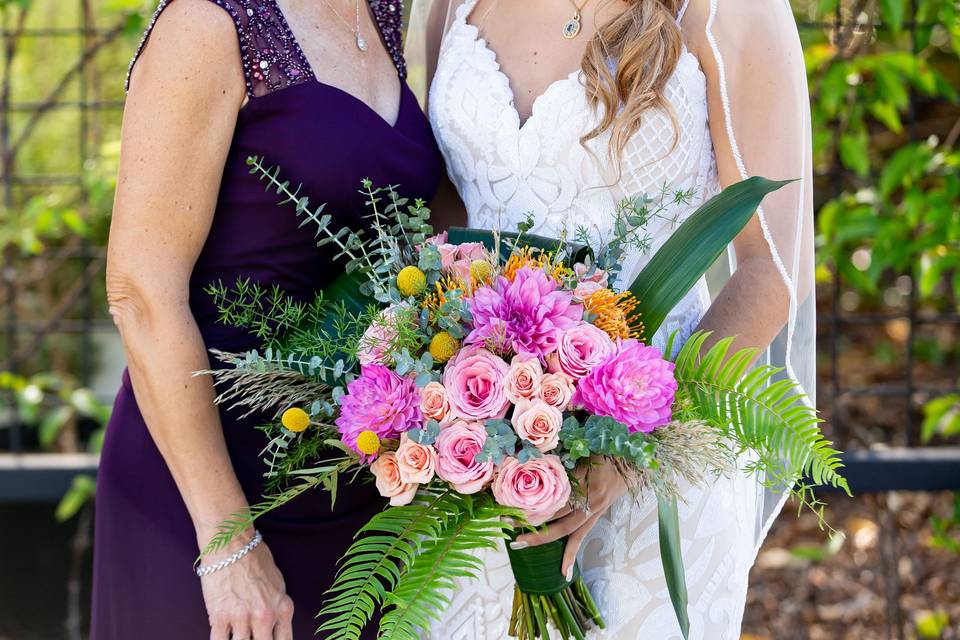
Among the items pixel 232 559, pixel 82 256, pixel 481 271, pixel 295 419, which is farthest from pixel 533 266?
pixel 82 256

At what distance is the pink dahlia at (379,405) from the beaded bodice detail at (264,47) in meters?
0.58

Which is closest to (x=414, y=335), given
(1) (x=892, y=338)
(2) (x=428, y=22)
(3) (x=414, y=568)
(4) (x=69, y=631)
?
(3) (x=414, y=568)

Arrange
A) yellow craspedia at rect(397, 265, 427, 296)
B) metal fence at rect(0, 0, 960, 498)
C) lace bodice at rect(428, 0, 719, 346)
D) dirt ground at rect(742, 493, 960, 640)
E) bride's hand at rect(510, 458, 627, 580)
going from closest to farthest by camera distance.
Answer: yellow craspedia at rect(397, 265, 427, 296)
bride's hand at rect(510, 458, 627, 580)
lace bodice at rect(428, 0, 719, 346)
metal fence at rect(0, 0, 960, 498)
dirt ground at rect(742, 493, 960, 640)

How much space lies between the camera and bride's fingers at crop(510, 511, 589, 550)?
1577 mm

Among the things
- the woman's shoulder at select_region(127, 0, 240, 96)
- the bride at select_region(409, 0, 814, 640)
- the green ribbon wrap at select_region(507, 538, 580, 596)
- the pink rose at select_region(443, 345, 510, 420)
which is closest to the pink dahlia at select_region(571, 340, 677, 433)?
the pink rose at select_region(443, 345, 510, 420)

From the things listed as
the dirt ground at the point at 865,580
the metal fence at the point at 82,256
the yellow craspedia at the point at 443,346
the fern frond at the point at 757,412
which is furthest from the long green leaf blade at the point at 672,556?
the dirt ground at the point at 865,580

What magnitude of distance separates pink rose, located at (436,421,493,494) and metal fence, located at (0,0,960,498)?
8.02 ft

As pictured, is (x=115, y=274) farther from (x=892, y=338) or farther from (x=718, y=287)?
(x=892, y=338)

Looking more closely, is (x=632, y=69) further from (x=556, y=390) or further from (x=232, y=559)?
(x=232, y=559)

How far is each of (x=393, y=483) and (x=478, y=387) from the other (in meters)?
0.19

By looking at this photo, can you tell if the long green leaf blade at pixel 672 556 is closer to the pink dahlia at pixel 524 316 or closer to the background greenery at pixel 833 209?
the pink dahlia at pixel 524 316

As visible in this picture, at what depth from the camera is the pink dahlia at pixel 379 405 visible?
1404mm

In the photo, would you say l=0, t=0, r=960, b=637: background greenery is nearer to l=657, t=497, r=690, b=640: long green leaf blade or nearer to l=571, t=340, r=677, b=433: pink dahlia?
l=657, t=497, r=690, b=640: long green leaf blade

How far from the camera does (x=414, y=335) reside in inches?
55.9
